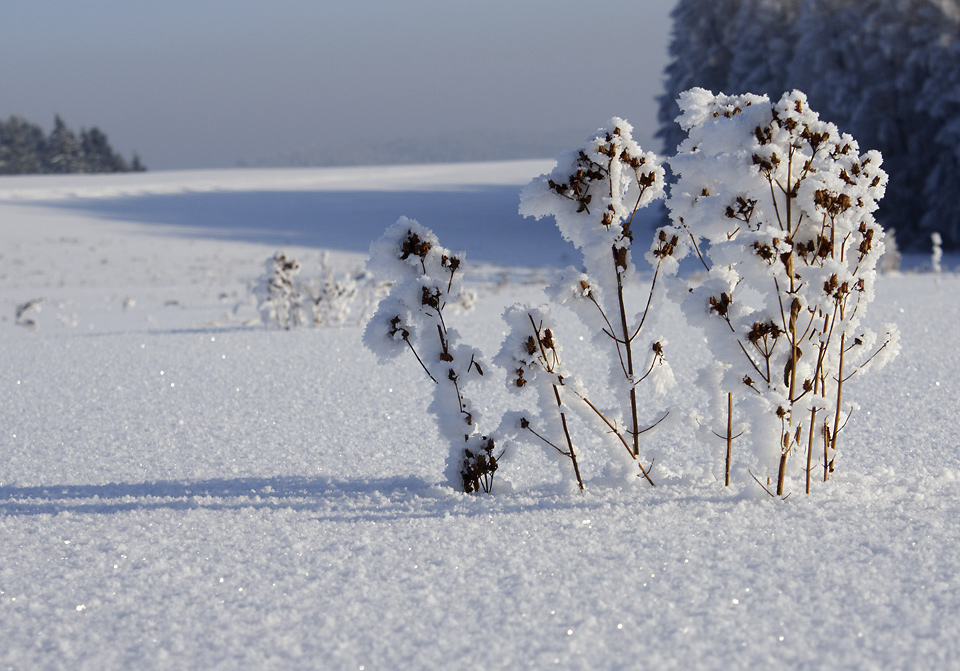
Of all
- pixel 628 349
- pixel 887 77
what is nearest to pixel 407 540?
pixel 628 349

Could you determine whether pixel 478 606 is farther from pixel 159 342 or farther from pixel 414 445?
pixel 159 342

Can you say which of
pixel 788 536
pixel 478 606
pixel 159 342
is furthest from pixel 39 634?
pixel 159 342

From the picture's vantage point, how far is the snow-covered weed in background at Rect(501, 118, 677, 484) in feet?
7.04

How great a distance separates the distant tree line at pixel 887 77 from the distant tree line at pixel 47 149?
155 feet

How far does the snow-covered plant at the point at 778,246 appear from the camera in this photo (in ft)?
6.57

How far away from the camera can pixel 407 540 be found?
2.10m

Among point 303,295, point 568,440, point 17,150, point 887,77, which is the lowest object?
point 568,440

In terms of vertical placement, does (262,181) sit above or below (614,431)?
above

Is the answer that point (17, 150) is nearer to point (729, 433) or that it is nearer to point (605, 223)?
point (605, 223)

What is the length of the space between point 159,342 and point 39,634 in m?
4.46

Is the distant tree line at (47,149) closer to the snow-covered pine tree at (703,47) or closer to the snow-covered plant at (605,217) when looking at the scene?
the snow-covered pine tree at (703,47)

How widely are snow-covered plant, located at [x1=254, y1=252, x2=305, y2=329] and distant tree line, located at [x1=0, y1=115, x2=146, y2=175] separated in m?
53.1

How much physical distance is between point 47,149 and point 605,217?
60.1 m

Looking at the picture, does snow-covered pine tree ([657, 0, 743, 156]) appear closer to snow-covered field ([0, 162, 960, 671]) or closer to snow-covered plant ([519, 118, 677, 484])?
snow-covered field ([0, 162, 960, 671])
